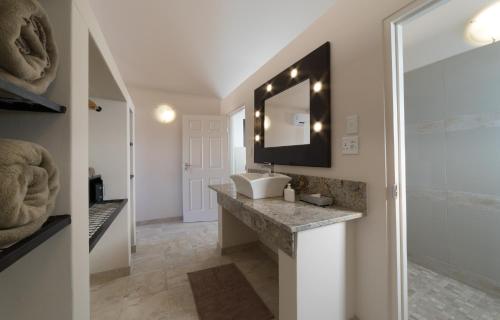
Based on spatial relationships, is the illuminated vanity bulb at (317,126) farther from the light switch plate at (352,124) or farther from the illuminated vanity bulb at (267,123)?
the illuminated vanity bulb at (267,123)

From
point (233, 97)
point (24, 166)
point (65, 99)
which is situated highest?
point (233, 97)

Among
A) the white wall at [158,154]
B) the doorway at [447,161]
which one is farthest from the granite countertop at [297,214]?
the white wall at [158,154]

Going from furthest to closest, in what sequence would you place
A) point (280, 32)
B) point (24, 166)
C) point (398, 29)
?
point (280, 32)
point (398, 29)
point (24, 166)

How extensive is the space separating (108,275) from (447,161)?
3.43 m

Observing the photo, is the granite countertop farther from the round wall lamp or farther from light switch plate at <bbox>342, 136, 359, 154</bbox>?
the round wall lamp

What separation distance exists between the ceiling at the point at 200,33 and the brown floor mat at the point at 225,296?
2.35m

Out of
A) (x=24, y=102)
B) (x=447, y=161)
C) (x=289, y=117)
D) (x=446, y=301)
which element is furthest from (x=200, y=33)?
(x=446, y=301)

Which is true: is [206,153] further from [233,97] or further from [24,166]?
[24,166]

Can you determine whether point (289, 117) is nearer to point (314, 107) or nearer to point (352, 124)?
point (314, 107)

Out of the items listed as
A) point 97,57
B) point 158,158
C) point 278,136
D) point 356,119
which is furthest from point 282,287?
point 158,158

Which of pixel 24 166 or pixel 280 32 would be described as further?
pixel 280 32

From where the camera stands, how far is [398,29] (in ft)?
3.68

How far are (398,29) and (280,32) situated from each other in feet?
3.36

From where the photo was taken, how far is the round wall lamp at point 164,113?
132 inches
